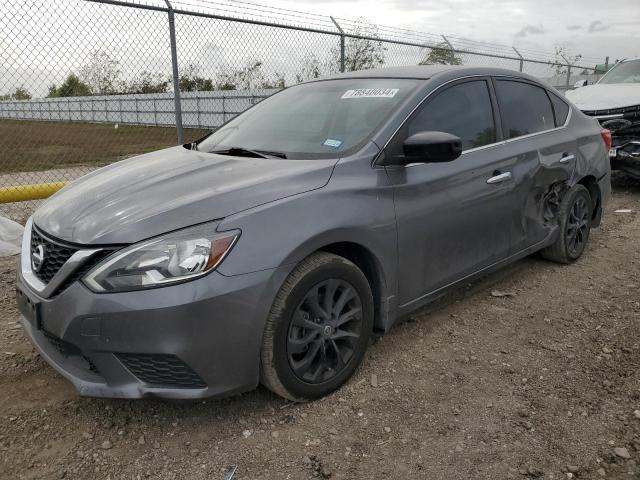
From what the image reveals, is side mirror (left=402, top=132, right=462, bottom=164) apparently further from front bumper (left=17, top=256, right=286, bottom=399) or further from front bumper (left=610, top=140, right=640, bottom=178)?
front bumper (left=610, top=140, right=640, bottom=178)

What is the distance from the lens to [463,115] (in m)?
3.45

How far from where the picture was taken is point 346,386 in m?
2.81

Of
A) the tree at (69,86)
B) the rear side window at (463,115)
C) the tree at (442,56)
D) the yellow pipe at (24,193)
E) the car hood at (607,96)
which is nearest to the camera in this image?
the rear side window at (463,115)

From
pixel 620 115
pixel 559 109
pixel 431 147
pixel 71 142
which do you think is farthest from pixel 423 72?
pixel 71 142

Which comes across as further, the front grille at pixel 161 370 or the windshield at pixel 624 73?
the windshield at pixel 624 73

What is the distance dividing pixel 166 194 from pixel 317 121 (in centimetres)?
114

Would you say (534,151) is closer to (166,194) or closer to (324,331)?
(324,331)

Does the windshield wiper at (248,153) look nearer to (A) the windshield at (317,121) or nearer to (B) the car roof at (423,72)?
(A) the windshield at (317,121)

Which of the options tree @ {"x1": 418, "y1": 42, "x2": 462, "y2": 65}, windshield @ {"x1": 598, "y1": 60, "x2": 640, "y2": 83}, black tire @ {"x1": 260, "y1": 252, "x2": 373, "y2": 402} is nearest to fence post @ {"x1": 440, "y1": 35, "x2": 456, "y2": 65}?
tree @ {"x1": 418, "y1": 42, "x2": 462, "y2": 65}

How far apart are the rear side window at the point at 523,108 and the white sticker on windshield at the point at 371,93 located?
38.5 inches

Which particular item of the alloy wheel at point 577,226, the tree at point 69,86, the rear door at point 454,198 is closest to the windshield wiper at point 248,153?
the rear door at point 454,198

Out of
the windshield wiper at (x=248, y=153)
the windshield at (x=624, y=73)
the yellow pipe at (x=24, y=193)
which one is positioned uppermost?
the windshield at (x=624, y=73)

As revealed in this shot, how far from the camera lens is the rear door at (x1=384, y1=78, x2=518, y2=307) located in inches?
116

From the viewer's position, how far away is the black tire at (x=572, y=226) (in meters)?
4.37
